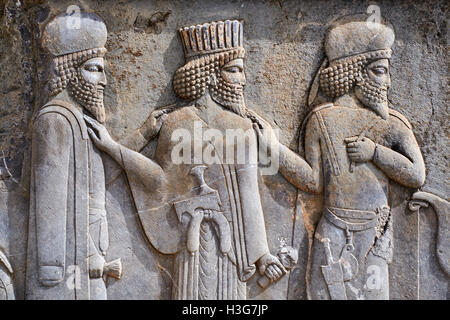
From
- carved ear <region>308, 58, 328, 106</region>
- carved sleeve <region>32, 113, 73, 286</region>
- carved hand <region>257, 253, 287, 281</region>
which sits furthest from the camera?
carved ear <region>308, 58, 328, 106</region>

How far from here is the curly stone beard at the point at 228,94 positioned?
464 cm

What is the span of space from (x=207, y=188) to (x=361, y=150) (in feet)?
3.29

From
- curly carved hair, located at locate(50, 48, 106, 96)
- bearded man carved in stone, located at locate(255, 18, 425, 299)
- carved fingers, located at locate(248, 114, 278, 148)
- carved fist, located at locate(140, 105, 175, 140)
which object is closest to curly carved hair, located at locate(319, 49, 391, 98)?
bearded man carved in stone, located at locate(255, 18, 425, 299)

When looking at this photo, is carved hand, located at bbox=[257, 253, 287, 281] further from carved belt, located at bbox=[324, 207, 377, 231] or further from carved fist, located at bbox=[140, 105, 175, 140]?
carved fist, located at bbox=[140, 105, 175, 140]

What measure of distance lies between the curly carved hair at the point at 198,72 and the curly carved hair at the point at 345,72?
577 mm

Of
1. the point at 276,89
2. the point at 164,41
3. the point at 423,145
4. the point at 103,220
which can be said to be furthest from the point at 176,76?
the point at 423,145

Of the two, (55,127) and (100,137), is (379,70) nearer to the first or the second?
(100,137)

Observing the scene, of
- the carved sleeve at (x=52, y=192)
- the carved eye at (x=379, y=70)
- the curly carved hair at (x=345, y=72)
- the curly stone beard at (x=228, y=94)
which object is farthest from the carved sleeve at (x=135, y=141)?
the carved eye at (x=379, y=70)

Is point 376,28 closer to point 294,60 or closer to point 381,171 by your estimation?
point 294,60

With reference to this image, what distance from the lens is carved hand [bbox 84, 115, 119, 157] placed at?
15.0ft

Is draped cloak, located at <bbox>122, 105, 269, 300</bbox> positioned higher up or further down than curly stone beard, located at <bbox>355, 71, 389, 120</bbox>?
further down

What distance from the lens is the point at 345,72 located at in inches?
184

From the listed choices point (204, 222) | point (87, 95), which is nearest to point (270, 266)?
point (204, 222)

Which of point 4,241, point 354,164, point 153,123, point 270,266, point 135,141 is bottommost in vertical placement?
point 270,266
